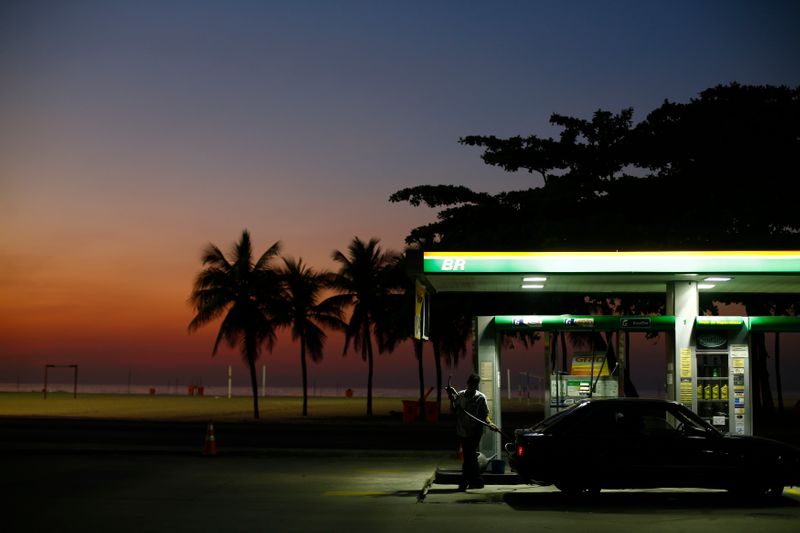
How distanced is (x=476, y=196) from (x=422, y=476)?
84.0 ft

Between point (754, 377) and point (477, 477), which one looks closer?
point (477, 477)

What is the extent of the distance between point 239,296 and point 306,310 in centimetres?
355

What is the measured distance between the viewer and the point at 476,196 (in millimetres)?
43531

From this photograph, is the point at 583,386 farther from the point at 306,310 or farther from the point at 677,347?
the point at 306,310

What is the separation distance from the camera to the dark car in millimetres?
14938

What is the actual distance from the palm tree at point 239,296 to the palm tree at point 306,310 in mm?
1155

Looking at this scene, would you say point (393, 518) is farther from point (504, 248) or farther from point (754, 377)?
point (754, 377)

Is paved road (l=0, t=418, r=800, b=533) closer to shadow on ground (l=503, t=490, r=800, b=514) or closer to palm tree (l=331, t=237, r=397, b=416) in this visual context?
shadow on ground (l=503, t=490, r=800, b=514)

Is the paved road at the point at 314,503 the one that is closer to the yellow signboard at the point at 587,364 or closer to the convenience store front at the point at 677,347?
the convenience store front at the point at 677,347

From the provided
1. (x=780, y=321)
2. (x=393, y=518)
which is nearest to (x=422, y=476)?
(x=393, y=518)

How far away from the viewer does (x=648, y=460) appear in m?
15.0

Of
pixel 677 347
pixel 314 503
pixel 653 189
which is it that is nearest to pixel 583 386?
pixel 677 347

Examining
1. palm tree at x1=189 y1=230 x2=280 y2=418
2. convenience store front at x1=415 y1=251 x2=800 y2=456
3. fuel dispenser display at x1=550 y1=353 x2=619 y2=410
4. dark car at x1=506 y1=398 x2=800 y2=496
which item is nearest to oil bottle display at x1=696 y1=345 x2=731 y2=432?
convenience store front at x1=415 y1=251 x2=800 y2=456

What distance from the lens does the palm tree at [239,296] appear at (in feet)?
168
